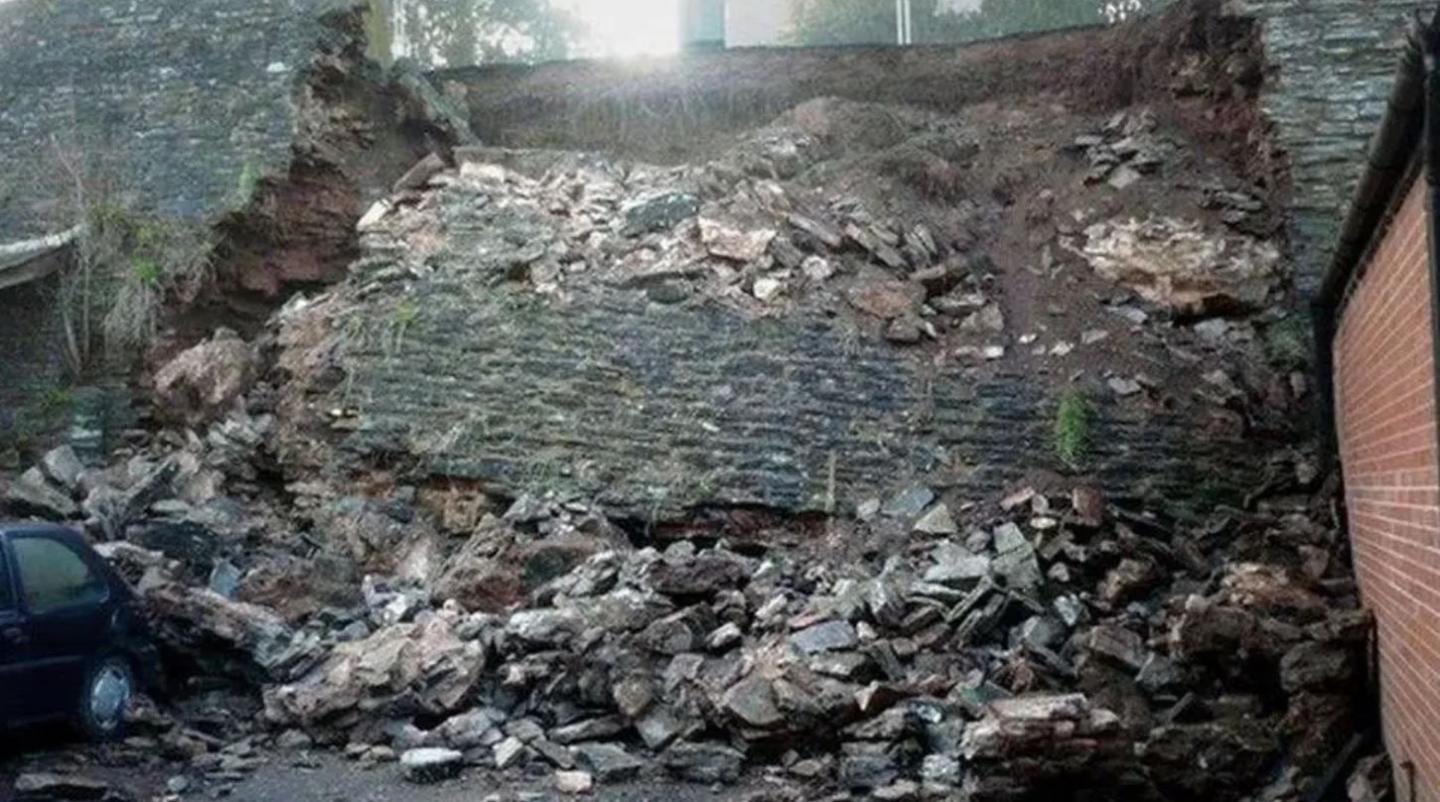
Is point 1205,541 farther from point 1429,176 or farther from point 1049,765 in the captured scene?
point 1429,176

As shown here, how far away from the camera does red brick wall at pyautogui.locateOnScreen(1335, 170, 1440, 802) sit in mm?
4742

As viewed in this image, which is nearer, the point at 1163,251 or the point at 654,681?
the point at 654,681

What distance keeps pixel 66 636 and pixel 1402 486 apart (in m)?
7.64

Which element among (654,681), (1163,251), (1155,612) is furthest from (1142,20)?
(654,681)

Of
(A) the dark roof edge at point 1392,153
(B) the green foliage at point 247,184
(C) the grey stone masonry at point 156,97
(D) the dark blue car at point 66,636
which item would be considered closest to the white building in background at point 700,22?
(C) the grey stone masonry at point 156,97

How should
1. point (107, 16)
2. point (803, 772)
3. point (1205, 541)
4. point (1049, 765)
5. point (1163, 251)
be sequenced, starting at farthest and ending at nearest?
point (107, 16)
point (1163, 251)
point (1205, 541)
point (803, 772)
point (1049, 765)

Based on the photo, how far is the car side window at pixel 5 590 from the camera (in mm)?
7043

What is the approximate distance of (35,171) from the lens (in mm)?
13836

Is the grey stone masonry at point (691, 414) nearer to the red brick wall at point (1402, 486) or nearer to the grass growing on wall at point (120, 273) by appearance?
the grass growing on wall at point (120, 273)

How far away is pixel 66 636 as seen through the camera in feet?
24.3

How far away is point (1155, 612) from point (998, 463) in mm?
2089

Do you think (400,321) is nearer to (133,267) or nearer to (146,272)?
(146,272)

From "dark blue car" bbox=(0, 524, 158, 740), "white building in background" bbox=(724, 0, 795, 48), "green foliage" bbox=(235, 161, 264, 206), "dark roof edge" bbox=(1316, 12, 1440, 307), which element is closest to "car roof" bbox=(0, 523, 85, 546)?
"dark blue car" bbox=(0, 524, 158, 740)

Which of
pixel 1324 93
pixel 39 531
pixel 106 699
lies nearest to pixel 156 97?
pixel 39 531
